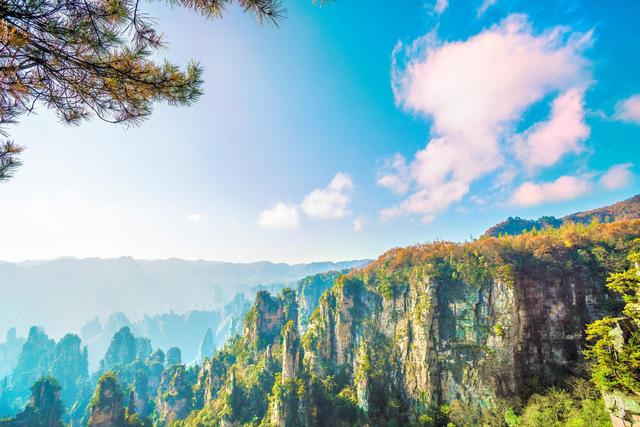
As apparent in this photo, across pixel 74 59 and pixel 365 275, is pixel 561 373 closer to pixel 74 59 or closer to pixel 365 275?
pixel 365 275

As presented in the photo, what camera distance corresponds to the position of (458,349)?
28.3 m

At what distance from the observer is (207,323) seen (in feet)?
648

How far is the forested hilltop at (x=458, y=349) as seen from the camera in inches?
872

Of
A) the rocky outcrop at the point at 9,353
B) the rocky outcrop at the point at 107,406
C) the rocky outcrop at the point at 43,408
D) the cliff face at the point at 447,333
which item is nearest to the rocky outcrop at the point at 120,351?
the rocky outcrop at the point at 43,408

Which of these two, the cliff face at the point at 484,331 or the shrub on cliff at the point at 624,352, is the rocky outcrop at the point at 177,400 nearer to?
the cliff face at the point at 484,331

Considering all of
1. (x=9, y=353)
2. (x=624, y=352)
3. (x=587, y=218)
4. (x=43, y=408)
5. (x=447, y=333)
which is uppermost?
(x=587, y=218)

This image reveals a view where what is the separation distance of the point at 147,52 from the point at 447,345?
33.5 m

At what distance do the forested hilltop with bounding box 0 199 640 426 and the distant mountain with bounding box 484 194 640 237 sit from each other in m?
13.4

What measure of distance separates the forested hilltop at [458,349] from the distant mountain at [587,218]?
13.4 metres

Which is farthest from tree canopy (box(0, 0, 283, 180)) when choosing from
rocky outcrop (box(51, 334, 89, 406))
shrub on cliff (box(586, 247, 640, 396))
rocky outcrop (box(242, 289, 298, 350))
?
rocky outcrop (box(51, 334, 89, 406))

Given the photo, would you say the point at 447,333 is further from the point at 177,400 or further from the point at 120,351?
the point at 120,351

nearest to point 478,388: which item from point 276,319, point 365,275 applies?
point 365,275

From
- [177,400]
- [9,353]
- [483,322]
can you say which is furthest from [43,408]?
[9,353]

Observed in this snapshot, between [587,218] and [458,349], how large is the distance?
60.1 meters
